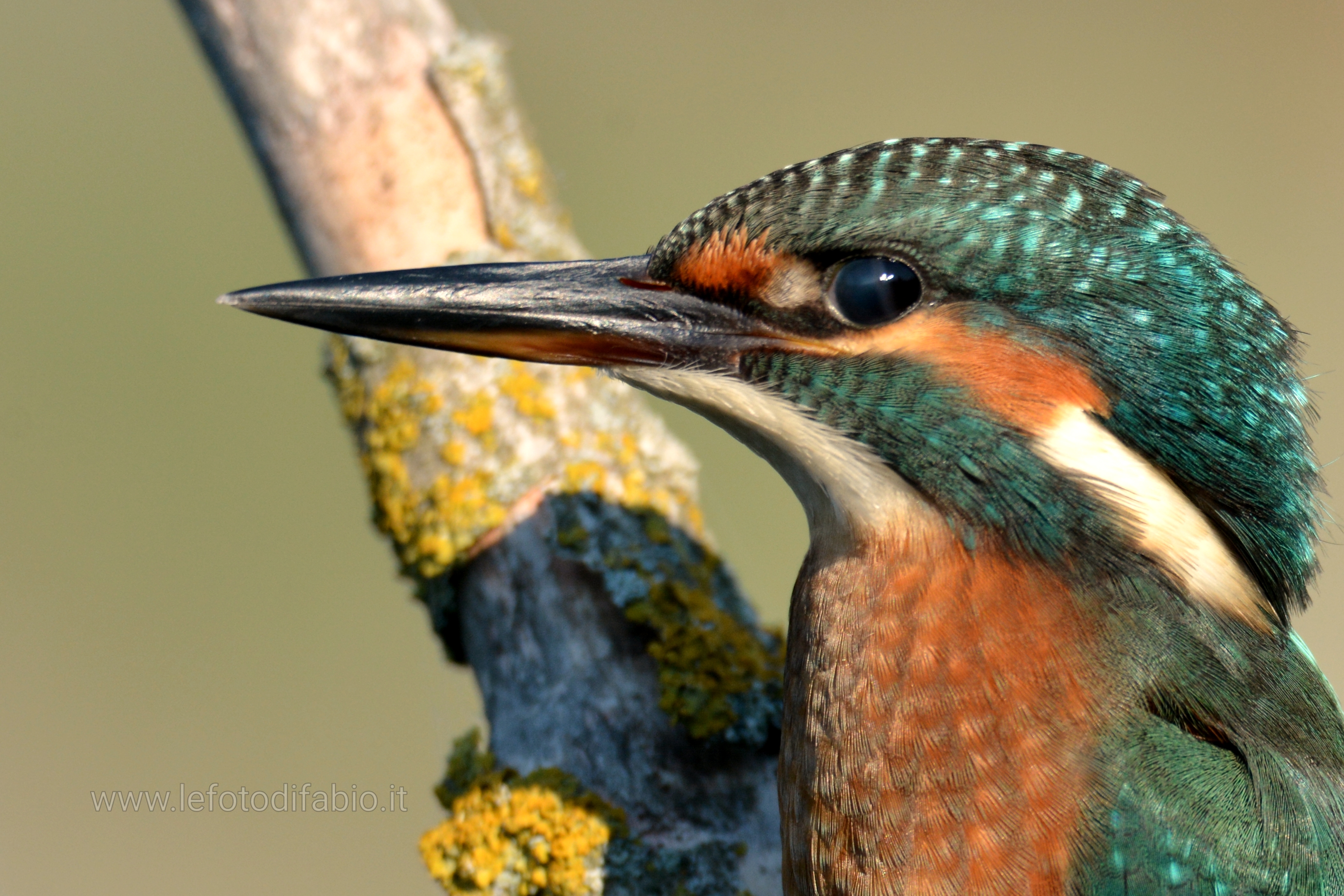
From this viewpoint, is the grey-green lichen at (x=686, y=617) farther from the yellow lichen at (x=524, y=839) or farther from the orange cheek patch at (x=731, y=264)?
the orange cheek patch at (x=731, y=264)

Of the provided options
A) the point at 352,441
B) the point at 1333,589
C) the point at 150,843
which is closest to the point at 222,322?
the point at 150,843

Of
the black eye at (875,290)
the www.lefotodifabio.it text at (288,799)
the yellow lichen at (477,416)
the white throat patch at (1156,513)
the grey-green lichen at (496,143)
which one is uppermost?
the grey-green lichen at (496,143)

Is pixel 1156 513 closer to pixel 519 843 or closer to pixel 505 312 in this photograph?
pixel 505 312

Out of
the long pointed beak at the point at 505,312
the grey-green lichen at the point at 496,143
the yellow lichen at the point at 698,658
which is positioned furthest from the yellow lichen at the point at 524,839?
the grey-green lichen at the point at 496,143

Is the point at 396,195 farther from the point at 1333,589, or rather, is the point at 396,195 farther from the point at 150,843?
the point at 1333,589

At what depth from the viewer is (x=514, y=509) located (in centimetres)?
226

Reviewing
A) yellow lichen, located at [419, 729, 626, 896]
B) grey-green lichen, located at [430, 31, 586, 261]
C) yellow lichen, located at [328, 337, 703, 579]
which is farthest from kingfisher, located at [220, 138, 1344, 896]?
grey-green lichen, located at [430, 31, 586, 261]

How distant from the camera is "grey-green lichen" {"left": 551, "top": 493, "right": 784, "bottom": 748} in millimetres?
2049

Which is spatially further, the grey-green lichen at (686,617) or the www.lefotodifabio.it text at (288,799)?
the www.lefotodifabio.it text at (288,799)

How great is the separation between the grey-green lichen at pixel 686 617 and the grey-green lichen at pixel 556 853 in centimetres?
21

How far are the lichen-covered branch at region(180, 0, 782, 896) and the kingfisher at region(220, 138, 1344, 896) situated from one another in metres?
0.45

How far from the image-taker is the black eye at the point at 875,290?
1475 mm

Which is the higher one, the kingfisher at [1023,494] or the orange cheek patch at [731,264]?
the orange cheek patch at [731,264]

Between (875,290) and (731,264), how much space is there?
0.21 meters
